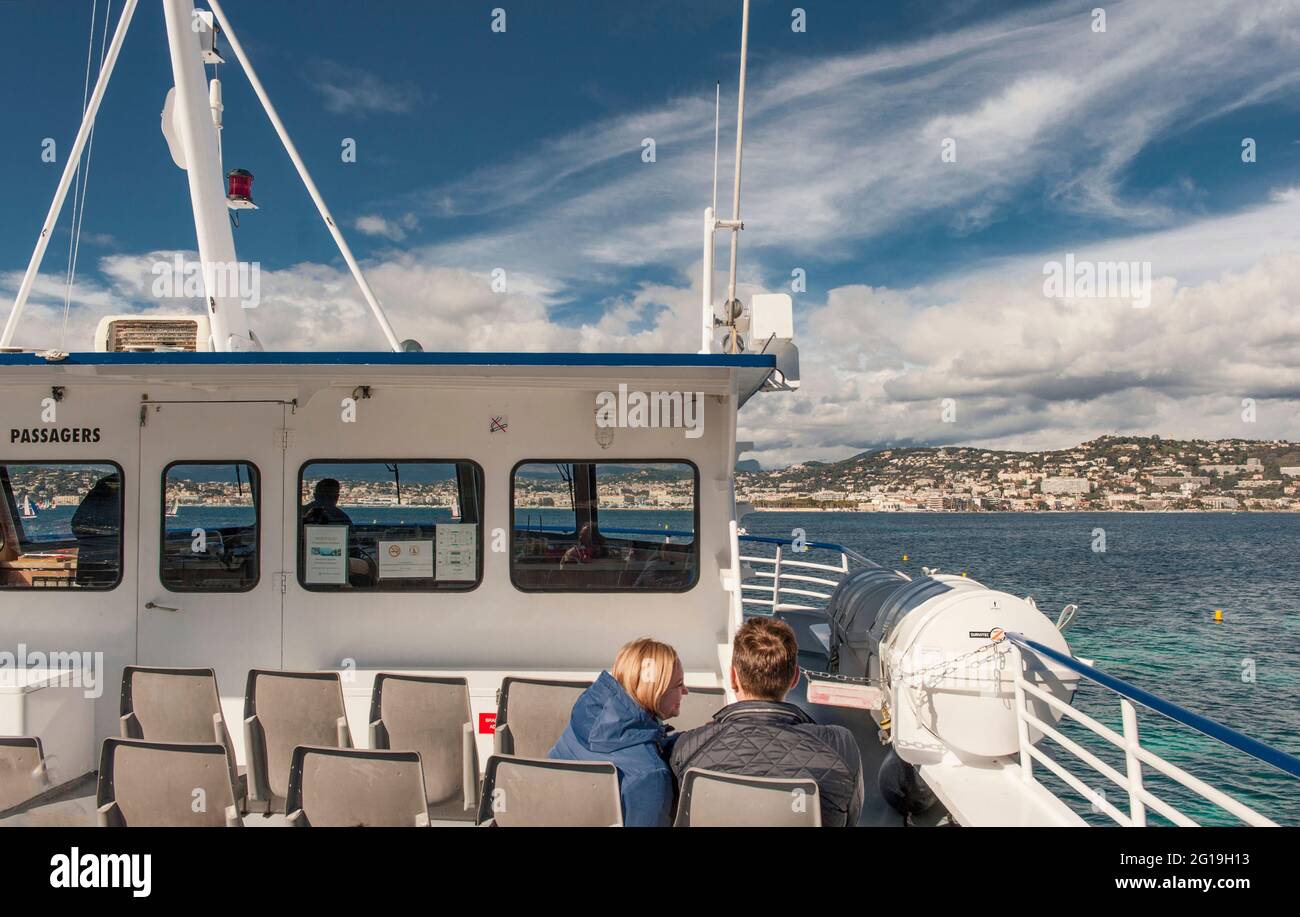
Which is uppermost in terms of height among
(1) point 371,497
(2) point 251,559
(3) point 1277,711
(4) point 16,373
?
(4) point 16,373

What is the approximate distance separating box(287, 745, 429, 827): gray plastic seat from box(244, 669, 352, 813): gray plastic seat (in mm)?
1197

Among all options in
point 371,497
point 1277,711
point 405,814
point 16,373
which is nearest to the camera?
point 405,814

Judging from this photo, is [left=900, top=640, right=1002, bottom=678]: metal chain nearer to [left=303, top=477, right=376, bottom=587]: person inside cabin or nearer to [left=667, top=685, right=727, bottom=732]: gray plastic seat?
[left=667, top=685, right=727, bottom=732]: gray plastic seat

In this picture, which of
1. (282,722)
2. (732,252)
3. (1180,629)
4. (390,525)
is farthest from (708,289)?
(1180,629)

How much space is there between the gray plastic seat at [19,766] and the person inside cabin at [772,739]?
2348 mm

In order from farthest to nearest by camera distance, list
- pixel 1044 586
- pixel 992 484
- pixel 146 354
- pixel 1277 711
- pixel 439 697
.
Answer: pixel 992 484 < pixel 1044 586 < pixel 1277 711 < pixel 146 354 < pixel 439 697

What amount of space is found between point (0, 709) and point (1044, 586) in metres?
47.7

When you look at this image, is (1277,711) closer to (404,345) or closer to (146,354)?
(404,345)

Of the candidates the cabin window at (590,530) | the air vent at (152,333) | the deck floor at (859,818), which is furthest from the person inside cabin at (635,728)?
the air vent at (152,333)

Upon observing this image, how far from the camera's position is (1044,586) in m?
46.0

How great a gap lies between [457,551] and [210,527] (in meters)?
1.67

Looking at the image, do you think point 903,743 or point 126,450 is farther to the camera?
point 126,450

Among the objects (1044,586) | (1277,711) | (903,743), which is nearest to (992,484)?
(1044,586)

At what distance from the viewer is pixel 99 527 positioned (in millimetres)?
6020
